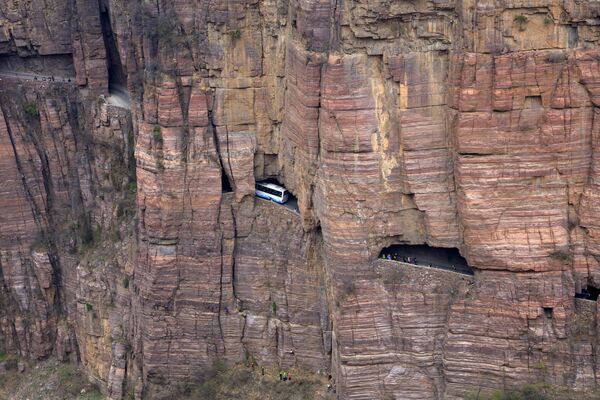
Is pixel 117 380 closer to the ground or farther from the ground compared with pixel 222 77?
closer to the ground

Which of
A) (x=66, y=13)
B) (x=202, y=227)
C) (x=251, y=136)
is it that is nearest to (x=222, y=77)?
(x=251, y=136)

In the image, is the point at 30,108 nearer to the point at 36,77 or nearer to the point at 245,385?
the point at 36,77

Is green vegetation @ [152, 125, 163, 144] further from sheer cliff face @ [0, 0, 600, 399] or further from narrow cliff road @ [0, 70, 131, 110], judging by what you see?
narrow cliff road @ [0, 70, 131, 110]

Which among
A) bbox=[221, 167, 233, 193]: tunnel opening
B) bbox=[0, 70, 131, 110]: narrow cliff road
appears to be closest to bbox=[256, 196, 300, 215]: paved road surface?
bbox=[221, 167, 233, 193]: tunnel opening

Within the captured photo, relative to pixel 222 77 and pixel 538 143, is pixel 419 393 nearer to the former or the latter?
pixel 538 143

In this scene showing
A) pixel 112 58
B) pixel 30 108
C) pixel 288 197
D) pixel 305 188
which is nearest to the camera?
pixel 305 188

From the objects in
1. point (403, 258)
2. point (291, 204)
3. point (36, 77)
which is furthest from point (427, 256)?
point (36, 77)

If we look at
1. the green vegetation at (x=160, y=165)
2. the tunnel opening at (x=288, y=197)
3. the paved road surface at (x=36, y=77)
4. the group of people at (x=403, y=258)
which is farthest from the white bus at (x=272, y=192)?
the paved road surface at (x=36, y=77)
